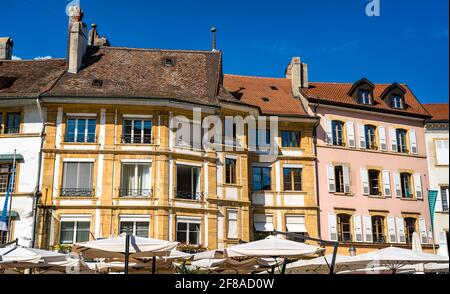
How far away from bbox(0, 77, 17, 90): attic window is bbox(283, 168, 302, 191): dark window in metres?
14.8

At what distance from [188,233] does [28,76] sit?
38.3 feet

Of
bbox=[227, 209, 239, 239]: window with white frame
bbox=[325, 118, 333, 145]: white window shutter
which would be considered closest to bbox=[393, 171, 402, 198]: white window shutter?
bbox=[325, 118, 333, 145]: white window shutter

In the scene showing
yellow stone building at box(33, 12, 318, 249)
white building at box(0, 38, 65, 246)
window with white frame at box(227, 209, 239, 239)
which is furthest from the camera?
window with white frame at box(227, 209, 239, 239)

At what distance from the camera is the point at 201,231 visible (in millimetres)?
26438

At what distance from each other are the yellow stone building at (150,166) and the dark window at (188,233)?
0.05 m

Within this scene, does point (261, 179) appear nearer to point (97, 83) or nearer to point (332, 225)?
point (332, 225)

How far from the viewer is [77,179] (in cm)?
2581

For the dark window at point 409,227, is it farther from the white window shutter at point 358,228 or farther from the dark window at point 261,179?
the dark window at point 261,179

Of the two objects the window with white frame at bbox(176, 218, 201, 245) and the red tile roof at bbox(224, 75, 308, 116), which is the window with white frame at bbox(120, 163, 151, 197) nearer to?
the window with white frame at bbox(176, 218, 201, 245)

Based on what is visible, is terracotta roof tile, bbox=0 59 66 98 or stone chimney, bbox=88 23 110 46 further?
stone chimney, bbox=88 23 110 46

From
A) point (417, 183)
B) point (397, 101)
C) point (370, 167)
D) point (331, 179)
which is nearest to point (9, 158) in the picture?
point (331, 179)

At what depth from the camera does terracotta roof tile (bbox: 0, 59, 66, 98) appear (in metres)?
26.7
